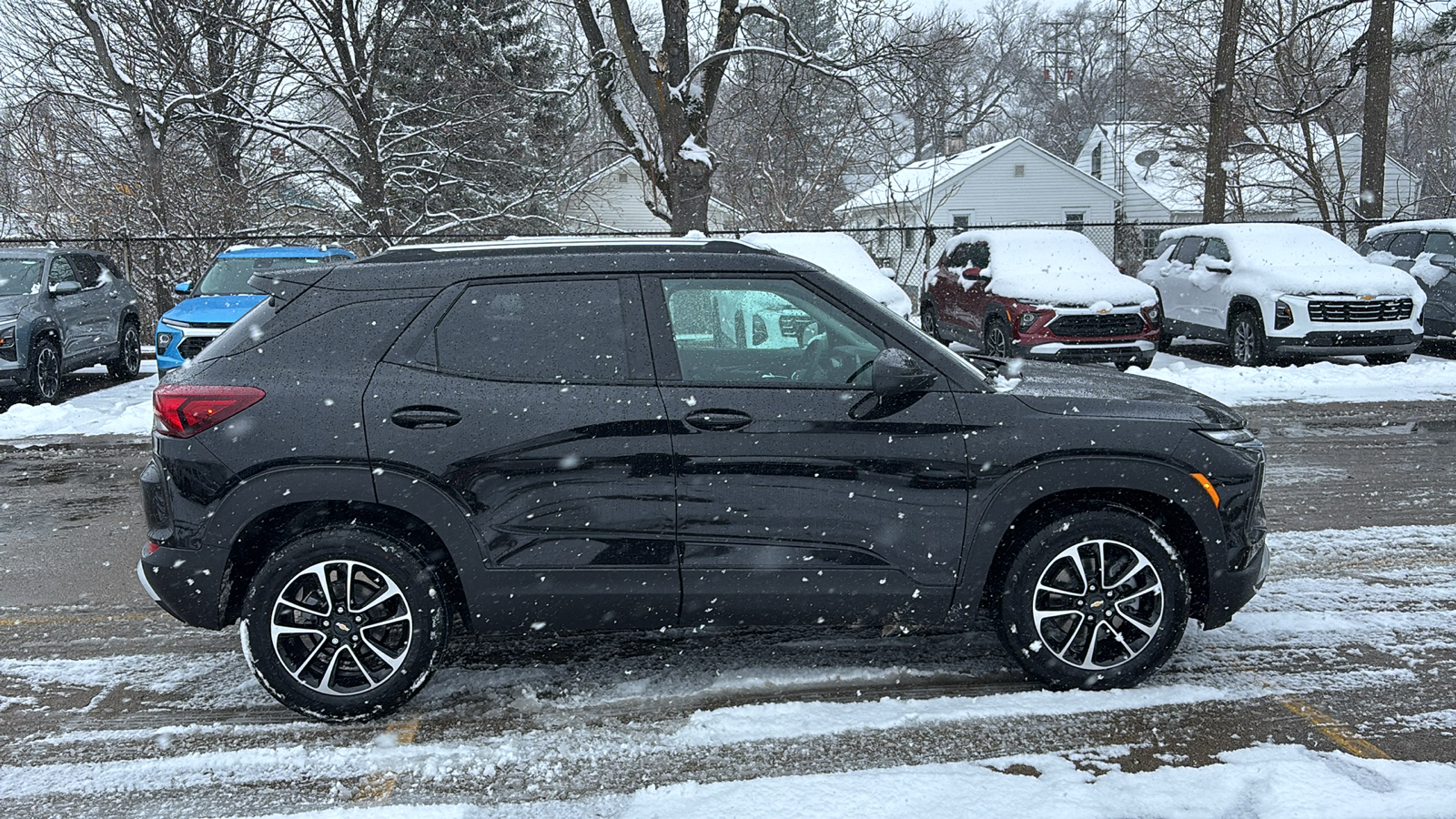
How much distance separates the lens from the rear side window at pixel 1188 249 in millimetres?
15539

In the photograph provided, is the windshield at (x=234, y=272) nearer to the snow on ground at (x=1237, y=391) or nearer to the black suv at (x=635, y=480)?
the snow on ground at (x=1237, y=391)

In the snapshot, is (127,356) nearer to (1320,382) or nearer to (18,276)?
(18,276)

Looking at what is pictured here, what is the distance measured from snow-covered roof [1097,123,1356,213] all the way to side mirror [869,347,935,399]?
2899cm

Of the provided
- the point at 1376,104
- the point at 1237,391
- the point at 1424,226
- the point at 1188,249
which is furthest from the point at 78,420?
the point at 1376,104

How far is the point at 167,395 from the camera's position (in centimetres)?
382

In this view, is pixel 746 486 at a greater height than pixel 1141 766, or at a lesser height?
greater

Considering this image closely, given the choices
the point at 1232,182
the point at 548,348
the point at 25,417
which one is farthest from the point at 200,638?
the point at 1232,182

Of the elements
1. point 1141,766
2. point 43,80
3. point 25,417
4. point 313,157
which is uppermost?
point 43,80

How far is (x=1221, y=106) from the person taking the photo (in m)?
21.1

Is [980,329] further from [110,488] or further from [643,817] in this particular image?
[643,817]

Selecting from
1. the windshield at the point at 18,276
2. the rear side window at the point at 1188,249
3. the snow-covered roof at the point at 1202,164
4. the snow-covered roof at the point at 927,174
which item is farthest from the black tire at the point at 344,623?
the snow-covered roof at the point at 927,174

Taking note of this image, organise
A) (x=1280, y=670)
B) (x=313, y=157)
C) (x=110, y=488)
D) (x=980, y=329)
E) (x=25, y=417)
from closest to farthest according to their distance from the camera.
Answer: (x=1280, y=670) < (x=110, y=488) < (x=25, y=417) < (x=980, y=329) < (x=313, y=157)

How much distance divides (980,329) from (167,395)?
1153 centimetres

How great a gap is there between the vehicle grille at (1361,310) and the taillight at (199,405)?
12749mm
